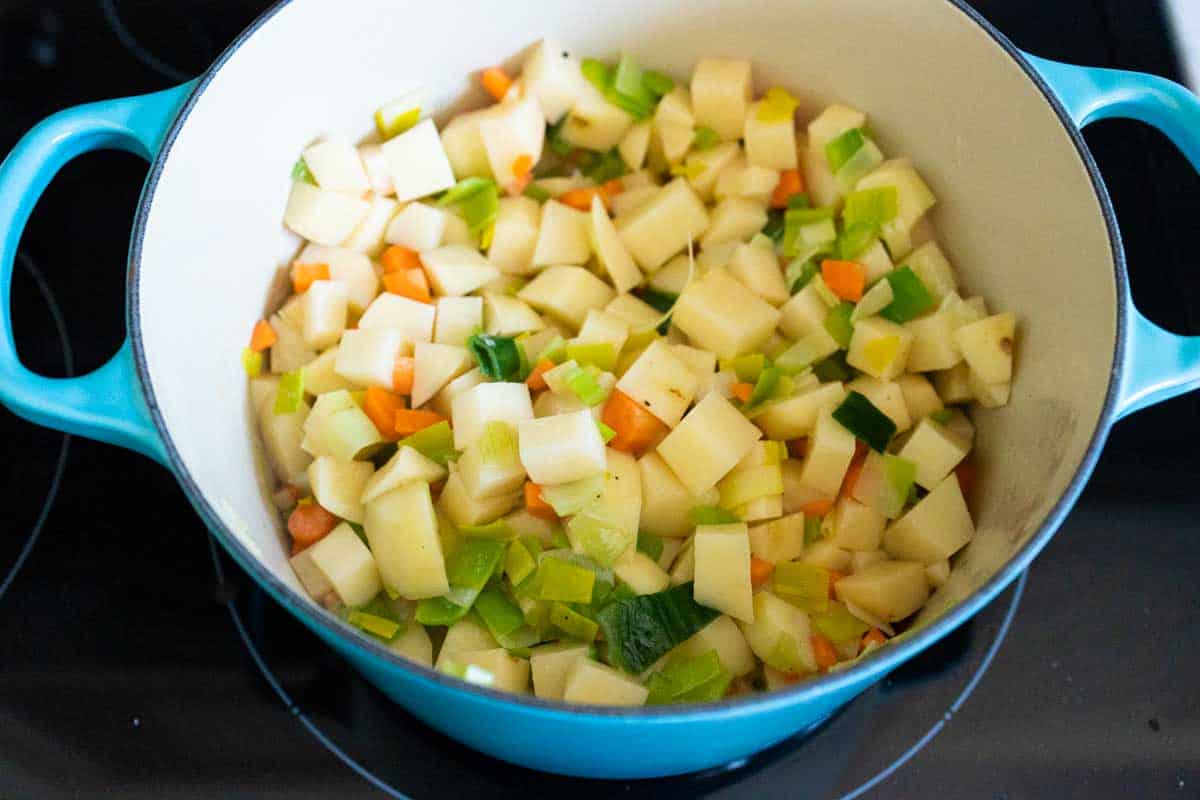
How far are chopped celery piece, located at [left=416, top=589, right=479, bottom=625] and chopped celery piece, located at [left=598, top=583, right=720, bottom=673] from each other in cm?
15

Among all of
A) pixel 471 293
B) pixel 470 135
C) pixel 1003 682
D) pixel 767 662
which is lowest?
pixel 1003 682

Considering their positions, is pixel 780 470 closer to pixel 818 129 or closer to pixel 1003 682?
pixel 1003 682

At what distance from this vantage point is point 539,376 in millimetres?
1226

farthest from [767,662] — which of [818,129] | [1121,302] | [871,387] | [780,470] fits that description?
[818,129]

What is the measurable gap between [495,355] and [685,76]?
498 mm

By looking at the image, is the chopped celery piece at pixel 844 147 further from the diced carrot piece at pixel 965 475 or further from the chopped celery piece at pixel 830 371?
the diced carrot piece at pixel 965 475

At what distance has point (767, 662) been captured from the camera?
3.55 ft

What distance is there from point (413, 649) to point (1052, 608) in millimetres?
711

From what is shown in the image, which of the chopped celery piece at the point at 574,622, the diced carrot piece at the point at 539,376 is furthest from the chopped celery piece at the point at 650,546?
the diced carrot piece at the point at 539,376

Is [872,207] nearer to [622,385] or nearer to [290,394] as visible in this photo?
[622,385]

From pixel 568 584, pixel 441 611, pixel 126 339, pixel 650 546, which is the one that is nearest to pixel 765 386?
pixel 650 546

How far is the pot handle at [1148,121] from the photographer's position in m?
0.94

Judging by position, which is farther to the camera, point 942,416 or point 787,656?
point 942,416

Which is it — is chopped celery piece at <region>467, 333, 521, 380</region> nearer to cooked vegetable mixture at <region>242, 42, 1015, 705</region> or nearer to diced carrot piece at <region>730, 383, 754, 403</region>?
cooked vegetable mixture at <region>242, 42, 1015, 705</region>
